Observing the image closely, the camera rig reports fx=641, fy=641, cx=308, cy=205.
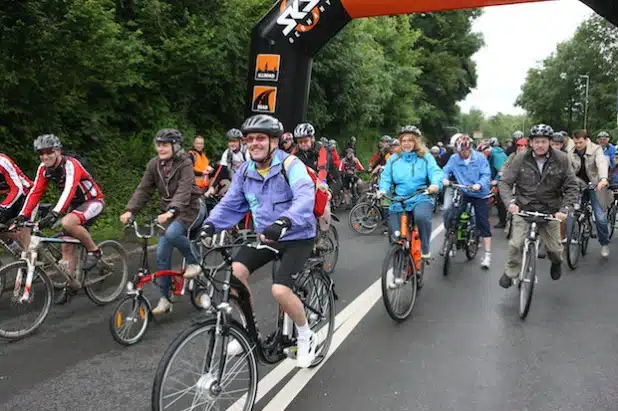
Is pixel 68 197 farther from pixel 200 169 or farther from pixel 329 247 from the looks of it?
pixel 200 169

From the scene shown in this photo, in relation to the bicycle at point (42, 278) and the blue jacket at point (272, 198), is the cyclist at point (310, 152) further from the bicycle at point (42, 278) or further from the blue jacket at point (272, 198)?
the blue jacket at point (272, 198)

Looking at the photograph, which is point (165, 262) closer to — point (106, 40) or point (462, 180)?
point (462, 180)

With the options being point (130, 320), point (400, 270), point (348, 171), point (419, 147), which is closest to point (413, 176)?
point (419, 147)

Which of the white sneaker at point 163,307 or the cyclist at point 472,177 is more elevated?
the cyclist at point 472,177

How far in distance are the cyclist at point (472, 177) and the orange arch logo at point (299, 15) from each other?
4269 millimetres

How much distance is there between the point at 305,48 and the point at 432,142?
42.2 meters

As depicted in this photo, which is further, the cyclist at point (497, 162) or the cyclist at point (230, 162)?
the cyclist at point (497, 162)

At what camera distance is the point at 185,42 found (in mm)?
13727

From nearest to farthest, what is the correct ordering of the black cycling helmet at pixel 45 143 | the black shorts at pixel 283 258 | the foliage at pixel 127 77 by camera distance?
the black shorts at pixel 283 258
the black cycling helmet at pixel 45 143
the foliage at pixel 127 77

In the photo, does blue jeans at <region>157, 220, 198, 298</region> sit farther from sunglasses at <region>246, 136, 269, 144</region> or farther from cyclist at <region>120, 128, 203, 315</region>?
sunglasses at <region>246, 136, 269, 144</region>

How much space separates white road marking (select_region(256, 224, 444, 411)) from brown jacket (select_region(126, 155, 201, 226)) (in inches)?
72.6

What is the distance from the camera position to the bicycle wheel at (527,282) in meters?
6.47

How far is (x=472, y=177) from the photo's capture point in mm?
9195

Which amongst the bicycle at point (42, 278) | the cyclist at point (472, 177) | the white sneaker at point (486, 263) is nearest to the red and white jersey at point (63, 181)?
the bicycle at point (42, 278)
